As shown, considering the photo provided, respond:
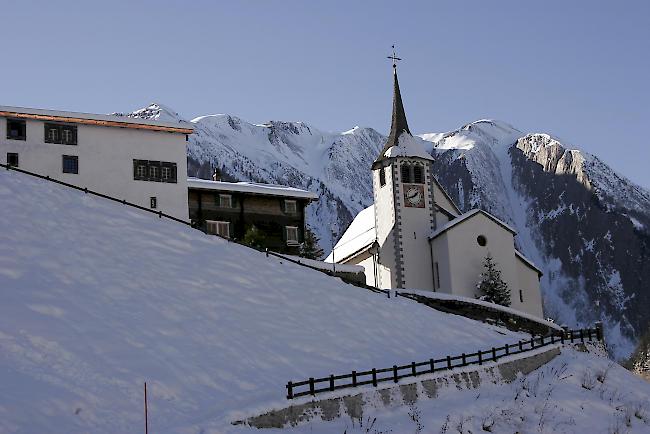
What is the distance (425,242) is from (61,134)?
1133 inches

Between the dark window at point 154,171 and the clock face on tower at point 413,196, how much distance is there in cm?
2034

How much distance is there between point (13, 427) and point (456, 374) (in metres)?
19.5

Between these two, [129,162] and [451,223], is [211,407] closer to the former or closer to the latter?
[129,162]

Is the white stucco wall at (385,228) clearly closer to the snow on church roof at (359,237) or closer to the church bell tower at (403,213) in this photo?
the church bell tower at (403,213)

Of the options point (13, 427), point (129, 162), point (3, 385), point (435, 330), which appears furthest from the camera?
point (129, 162)

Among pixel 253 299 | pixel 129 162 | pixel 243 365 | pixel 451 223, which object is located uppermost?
pixel 129 162

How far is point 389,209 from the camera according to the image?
6962cm

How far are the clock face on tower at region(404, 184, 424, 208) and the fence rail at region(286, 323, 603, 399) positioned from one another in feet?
73.3

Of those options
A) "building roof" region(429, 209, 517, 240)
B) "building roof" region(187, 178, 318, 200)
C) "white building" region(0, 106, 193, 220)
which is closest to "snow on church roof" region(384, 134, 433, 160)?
"building roof" region(429, 209, 517, 240)

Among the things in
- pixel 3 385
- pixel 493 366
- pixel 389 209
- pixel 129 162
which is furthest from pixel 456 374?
pixel 389 209

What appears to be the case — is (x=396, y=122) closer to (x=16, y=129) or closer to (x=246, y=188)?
(x=246, y=188)

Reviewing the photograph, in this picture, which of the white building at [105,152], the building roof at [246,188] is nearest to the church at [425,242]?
the building roof at [246,188]

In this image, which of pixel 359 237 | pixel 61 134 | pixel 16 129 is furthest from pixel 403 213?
pixel 16 129

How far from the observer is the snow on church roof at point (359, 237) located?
241 ft
